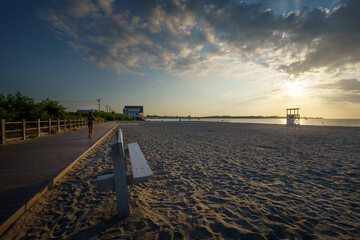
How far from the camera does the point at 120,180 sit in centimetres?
240

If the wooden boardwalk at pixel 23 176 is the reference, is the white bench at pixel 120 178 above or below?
above

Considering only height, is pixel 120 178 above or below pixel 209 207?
above

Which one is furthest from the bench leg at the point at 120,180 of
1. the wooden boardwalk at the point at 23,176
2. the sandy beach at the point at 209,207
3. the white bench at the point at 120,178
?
the wooden boardwalk at the point at 23,176

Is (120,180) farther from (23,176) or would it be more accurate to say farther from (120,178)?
(23,176)

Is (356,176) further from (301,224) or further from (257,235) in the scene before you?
(257,235)

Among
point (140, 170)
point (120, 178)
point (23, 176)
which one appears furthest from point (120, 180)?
point (23, 176)

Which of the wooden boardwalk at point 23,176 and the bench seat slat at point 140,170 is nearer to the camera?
the bench seat slat at point 140,170

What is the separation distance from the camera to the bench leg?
229cm

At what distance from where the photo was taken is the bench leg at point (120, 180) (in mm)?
2289

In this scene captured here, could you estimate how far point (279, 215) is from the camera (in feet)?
8.96

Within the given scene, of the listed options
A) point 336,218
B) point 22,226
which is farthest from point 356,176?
point 22,226

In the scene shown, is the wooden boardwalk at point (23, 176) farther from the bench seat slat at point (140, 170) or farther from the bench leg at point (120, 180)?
the bench seat slat at point (140, 170)

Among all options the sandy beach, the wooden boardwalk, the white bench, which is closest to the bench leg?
the white bench

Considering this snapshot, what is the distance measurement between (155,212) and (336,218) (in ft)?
9.76
